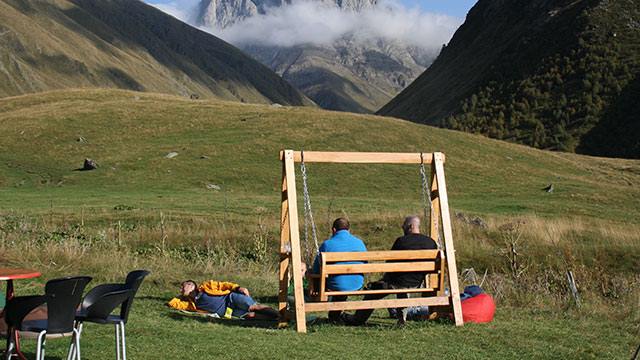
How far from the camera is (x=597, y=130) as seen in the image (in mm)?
93500

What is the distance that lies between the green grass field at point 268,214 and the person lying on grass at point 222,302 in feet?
2.43

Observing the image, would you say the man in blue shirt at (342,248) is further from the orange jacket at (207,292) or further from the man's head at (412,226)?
the orange jacket at (207,292)

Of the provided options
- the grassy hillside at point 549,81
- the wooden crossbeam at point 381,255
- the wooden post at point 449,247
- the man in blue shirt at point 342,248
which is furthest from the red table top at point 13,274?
the grassy hillside at point 549,81

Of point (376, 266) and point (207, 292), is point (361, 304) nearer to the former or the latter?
point (376, 266)

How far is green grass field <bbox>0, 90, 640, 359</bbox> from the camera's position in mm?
12219

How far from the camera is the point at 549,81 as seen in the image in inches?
4336

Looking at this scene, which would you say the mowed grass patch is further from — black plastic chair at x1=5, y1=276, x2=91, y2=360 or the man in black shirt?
black plastic chair at x1=5, y1=276, x2=91, y2=360

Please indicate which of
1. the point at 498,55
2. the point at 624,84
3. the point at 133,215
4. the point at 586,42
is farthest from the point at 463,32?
the point at 133,215

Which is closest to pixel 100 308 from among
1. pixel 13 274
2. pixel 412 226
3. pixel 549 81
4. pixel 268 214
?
pixel 13 274

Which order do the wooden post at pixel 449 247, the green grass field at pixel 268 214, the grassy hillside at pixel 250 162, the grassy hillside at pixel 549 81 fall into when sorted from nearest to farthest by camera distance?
the green grass field at pixel 268 214, the wooden post at pixel 449 247, the grassy hillside at pixel 250 162, the grassy hillside at pixel 549 81

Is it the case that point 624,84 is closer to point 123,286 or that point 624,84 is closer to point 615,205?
point 615,205

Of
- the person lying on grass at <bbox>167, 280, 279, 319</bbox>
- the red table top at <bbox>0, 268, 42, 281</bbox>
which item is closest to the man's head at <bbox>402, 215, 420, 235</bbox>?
the person lying on grass at <bbox>167, 280, 279, 319</bbox>

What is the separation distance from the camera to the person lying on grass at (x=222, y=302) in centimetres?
1413

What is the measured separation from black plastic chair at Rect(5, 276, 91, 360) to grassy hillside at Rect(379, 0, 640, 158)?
88.0m
